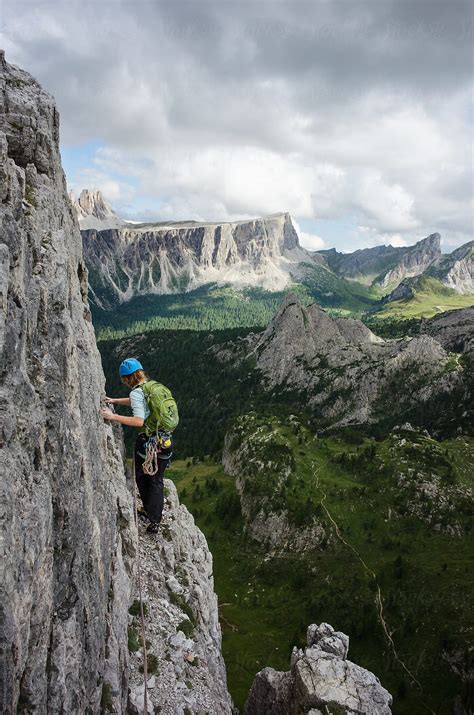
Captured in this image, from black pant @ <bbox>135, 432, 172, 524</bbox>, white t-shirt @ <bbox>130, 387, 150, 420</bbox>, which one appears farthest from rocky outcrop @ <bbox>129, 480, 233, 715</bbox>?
white t-shirt @ <bbox>130, 387, 150, 420</bbox>

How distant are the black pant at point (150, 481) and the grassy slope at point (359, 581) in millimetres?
55371

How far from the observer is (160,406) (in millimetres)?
20109

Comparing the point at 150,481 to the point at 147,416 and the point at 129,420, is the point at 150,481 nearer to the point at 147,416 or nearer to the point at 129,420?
the point at 147,416

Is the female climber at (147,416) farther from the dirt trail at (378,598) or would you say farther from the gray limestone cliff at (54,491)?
the dirt trail at (378,598)

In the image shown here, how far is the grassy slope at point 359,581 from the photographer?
227ft

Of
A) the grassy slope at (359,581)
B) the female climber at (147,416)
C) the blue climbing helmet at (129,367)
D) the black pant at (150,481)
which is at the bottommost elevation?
the grassy slope at (359,581)

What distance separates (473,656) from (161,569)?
60.2 meters

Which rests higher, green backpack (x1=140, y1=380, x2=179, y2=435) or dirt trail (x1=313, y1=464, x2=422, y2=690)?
green backpack (x1=140, y1=380, x2=179, y2=435)

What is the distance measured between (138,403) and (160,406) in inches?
54.7

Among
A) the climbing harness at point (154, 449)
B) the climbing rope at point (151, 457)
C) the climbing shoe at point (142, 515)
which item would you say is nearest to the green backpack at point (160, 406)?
the climbing harness at point (154, 449)

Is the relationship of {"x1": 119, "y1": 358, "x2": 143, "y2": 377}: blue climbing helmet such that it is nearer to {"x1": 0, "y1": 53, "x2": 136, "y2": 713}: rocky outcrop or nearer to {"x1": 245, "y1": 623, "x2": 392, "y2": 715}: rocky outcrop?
{"x1": 0, "y1": 53, "x2": 136, "y2": 713}: rocky outcrop

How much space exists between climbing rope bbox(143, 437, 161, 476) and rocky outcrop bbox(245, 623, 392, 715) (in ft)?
75.0

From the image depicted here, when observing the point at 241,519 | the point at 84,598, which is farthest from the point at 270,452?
the point at 84,598

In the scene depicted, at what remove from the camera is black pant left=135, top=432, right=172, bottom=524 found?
22797mm
